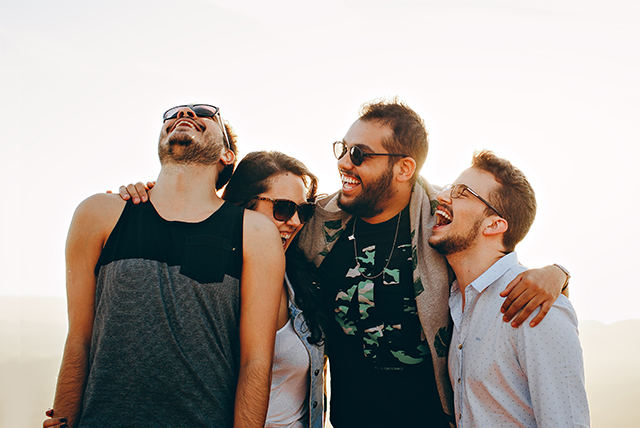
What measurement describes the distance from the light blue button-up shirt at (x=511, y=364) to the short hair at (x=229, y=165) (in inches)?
80.1

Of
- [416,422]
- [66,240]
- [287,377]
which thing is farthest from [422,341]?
[66,240]

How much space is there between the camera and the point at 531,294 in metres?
2.45

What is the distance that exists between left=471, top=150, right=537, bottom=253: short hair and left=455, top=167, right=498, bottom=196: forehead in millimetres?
32

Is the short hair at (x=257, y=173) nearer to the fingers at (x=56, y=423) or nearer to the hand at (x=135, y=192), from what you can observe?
the hand at (x=135, y=192)

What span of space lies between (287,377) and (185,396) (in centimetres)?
86

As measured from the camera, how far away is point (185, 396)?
2.30 m

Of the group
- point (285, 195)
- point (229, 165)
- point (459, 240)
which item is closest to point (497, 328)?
point (459, 240)

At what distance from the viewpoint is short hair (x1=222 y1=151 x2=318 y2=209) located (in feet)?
11.3

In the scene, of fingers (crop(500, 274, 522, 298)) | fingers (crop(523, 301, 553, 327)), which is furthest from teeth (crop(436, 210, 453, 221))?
fingers (crop(523, 301, 553, 327))

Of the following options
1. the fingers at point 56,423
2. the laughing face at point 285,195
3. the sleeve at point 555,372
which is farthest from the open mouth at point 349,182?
the fingers at point 56,423

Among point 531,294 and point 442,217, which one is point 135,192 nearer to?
point 442,217

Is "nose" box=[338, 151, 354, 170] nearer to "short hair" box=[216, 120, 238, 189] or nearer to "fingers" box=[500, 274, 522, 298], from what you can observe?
"short hair" box=[216, 120, 238, 189]

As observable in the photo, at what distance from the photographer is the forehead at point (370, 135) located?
3848 mm

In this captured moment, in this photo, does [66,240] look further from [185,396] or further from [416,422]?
[416,422]
